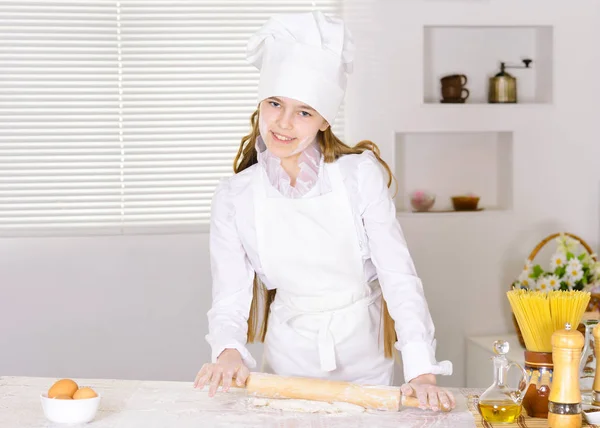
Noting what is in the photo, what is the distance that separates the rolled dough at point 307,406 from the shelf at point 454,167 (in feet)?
6.64

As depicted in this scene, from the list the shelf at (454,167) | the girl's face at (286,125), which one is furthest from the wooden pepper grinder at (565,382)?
the shelf at (454,167)

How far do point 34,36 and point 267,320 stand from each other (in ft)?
6.11

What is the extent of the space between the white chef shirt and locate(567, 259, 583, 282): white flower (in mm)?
1340

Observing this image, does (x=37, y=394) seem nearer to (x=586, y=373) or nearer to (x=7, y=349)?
(x=586, y=373)

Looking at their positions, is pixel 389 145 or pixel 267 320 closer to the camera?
pixel 267 320

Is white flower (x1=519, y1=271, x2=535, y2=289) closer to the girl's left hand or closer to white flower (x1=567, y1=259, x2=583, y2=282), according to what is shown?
white flower (x1=567, y1=259, x2=583, y2=282)

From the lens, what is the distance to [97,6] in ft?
11.7

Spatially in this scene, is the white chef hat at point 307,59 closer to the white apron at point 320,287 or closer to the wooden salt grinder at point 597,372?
the white apron at point 320,287

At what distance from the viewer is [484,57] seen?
12.7 feet

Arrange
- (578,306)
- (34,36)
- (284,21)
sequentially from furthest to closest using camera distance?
(34,36) < (284,21) < (578,306)

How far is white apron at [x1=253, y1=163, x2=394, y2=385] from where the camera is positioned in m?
2.24

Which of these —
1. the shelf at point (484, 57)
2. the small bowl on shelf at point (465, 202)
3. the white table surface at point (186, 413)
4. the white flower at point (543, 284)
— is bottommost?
the white table surface at point (186, 413)

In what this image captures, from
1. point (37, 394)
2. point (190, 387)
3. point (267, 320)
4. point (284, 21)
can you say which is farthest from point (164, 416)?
point (284, 21)

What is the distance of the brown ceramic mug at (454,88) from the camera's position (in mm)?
3695
